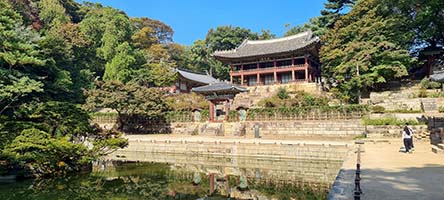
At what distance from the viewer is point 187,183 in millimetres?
12352

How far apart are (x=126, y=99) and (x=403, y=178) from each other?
79.6 feet

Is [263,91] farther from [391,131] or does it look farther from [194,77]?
[391,131]

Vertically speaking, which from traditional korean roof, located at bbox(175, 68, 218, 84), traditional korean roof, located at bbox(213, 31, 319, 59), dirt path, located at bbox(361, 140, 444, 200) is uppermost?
traditional korean roof, located at bbox(213, 31, 319, 59)

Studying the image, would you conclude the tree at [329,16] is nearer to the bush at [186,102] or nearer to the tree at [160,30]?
the bush at [186,102]

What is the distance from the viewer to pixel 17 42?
24.4m

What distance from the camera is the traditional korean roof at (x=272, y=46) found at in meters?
37.8

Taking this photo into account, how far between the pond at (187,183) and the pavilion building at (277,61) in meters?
23.2

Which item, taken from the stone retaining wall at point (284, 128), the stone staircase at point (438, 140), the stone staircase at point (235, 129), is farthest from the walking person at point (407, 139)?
the stone staircase at point (235, 129)

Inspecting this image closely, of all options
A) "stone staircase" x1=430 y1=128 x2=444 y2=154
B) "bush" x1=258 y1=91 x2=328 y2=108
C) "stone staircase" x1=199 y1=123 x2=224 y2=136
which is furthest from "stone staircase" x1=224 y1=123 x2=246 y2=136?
"stone staircase" x1=430 y1=128 x2=444 y2=154

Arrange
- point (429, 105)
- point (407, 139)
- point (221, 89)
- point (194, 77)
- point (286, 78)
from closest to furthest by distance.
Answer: point (407, 139)
point (429, 105)
point (221, 89)
point (286, 78)
point (194, 77)

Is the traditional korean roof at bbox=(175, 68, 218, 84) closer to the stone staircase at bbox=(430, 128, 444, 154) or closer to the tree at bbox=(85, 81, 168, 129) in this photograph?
the tree at bbox=(85, 81, 168, 129)

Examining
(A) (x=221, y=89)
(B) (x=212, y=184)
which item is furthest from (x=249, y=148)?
(A) (x=221, y=89)

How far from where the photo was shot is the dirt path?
6.32 m

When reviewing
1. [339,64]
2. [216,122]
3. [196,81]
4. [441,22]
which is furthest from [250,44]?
[441,22]
